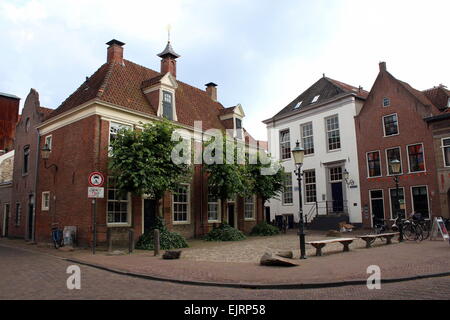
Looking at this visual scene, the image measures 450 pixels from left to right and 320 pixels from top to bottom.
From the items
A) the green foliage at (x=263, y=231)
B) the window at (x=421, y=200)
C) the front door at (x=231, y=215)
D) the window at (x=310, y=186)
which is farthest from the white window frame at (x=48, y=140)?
the window at (x=421, y=200)

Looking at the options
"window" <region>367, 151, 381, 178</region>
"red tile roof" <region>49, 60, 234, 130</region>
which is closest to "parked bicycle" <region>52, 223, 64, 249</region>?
"red tile roof" <region>49, 60, 234, 130</region>

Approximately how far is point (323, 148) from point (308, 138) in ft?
6.64

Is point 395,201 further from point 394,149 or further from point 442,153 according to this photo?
point 442,153

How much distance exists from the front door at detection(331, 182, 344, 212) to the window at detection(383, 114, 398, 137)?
17.4 feet

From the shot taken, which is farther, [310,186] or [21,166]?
[310,186]

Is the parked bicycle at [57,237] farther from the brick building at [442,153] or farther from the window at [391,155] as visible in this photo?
the brick building at [442,153]

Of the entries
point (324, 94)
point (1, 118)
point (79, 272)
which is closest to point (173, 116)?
point (79, 272)

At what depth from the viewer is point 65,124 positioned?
742 inches

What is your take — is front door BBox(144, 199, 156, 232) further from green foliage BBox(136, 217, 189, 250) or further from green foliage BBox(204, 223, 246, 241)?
green foliage BBox(204, 223, 246, 241)

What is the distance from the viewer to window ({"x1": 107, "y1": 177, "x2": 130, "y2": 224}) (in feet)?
A: 55.3

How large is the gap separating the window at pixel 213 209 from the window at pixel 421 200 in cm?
1268

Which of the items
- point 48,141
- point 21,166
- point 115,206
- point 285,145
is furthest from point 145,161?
point 285,145

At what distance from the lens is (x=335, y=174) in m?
28.4
